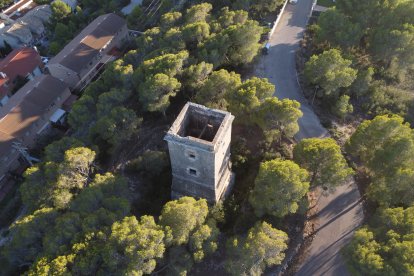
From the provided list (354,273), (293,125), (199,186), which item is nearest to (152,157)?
(199,186)

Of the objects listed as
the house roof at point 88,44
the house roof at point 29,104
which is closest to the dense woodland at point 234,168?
the house roof at point 29,104

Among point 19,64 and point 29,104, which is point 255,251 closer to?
point 29,104

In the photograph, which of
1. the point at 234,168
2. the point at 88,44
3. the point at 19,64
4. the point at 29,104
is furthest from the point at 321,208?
the point at 19,64

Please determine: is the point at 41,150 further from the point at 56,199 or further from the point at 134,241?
the point at 134,241

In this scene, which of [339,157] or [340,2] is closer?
[339,157]

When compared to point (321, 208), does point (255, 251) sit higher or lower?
higher

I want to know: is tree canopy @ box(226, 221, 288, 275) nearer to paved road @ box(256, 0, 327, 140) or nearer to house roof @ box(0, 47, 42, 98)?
paved road @ box(256, 0, 327, 140)
